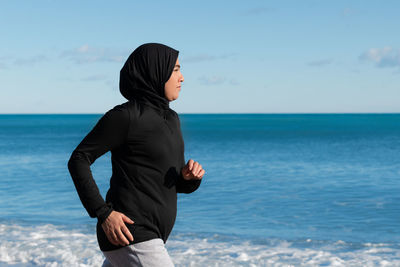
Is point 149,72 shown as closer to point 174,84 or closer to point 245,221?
point 174,84

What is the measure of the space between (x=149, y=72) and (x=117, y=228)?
0.73 m

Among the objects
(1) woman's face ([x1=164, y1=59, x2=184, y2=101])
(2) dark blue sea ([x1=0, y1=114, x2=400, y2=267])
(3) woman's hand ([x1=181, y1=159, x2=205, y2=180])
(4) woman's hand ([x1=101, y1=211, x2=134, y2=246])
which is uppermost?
(1) woman's face ([x1=164, y1=59, x2=184, y2=101])

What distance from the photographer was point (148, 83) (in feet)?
8.17

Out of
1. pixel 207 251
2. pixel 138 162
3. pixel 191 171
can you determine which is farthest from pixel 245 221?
pixel 138 162

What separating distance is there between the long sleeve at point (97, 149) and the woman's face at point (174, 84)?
0.27 metres

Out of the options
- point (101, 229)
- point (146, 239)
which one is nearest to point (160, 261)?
→ point (146, 239)

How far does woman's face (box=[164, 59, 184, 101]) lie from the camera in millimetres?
2535

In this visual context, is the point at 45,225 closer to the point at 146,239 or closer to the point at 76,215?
the point at 76,215

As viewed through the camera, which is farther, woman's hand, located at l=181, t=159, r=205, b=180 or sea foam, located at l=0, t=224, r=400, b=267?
sea foam, located at l=0, t=224, r=400, b=267

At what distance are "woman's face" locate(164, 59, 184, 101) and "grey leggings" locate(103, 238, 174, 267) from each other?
27.1 inches

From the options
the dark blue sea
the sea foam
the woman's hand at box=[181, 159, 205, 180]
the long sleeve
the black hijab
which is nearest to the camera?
the long sleeve

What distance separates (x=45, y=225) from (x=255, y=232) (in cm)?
429

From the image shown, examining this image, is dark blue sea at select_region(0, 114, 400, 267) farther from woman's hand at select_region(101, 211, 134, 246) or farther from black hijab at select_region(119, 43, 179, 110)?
woman's hand at select_region(101, 211, 134, 246)

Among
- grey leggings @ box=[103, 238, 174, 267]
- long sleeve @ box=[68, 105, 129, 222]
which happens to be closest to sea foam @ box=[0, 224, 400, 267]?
grey leggings @ box=[103, 238, 174, 267]
